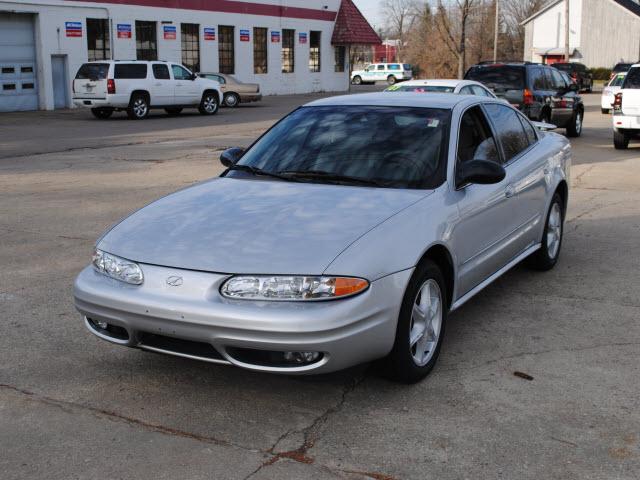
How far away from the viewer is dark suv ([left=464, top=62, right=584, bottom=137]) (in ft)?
58.4

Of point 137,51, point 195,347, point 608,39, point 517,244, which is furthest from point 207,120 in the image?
point 608,39

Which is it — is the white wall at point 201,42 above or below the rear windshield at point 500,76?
above

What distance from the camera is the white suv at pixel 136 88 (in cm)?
2644

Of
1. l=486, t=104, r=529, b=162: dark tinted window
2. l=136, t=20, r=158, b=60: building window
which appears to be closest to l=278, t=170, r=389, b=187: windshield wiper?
l=486, t=104, r=529, b=162: dark tinted window

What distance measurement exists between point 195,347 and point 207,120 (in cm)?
2352

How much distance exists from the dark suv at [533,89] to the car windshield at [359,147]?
12.7 meters

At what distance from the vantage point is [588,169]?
14.1 meters

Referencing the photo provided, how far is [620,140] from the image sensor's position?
17.2m

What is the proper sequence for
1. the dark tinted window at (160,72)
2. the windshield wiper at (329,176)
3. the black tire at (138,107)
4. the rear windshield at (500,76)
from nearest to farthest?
1. the windshield wiper at (329,176)
2. the rear windshield at (500,76)
3. the black tire at (138,107)
4. the dark tinted window at (160,72)

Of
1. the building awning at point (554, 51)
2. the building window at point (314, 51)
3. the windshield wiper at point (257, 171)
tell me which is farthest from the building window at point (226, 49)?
the building awning at point (554, 51)

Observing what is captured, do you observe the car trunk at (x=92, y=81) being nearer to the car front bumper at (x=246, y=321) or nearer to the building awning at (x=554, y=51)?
the car front bumper at (x=246, y=321)

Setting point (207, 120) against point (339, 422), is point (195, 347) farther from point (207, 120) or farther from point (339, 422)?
point (207, 120)

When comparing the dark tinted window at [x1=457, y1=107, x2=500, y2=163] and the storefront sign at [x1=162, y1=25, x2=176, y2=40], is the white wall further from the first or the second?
the dark tinted window at [x1=457, y1=107, x2=500, y2=163]

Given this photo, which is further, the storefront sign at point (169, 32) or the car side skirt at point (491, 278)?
the storefront sign at point (169, 32)
